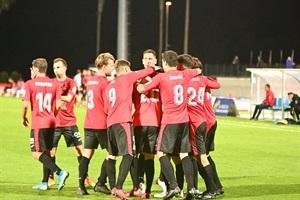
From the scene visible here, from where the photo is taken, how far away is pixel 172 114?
11367 mm

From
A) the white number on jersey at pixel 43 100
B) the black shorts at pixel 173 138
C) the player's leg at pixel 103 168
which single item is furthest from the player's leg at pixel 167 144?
the white number on jersey at pixel 43 100

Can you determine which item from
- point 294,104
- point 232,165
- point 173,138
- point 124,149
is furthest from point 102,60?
point 294,104

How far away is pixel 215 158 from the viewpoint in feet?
59.9

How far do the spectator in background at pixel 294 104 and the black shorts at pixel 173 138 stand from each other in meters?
18.7

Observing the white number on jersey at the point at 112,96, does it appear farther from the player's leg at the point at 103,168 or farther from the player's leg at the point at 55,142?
the player's leg at the point at 55,142

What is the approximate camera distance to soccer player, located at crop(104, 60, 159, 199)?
1125 centimetres

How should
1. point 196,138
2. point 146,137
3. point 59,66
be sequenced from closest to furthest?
point 146,137 → point 196,138 → point 59,66

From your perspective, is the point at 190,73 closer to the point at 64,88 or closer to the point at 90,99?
the point at 90,99

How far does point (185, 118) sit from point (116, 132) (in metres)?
1.05

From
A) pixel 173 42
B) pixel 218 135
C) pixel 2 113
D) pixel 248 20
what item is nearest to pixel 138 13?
pixel 173 42

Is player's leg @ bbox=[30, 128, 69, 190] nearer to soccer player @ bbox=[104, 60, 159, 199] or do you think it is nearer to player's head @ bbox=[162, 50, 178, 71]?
soccer player @ bbox=[104, 60, 159, 199]

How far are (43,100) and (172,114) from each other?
2.28 meters

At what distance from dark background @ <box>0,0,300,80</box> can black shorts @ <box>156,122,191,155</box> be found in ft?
261

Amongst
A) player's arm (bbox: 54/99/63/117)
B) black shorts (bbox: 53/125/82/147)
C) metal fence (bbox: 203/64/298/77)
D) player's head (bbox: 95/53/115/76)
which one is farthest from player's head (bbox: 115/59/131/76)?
A: metal fence (bbox: 203/64/298/77)
